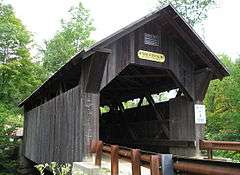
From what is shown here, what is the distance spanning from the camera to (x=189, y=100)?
995cm

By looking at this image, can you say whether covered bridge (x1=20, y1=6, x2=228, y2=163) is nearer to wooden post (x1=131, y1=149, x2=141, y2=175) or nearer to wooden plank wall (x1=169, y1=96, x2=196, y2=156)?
wooden plank wall (x1=169, y1=96, x2=196, y2=156)

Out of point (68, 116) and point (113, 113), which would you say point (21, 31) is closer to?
point (113, 113)

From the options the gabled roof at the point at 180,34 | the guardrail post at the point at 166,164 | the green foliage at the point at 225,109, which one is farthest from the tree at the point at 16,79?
the guardrail post at the point at 166,164

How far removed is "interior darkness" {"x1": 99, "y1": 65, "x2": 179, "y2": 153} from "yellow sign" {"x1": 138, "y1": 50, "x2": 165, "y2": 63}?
0.75 meters

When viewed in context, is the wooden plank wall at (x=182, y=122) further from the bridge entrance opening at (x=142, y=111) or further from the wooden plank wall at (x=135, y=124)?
the wooden plank wall at (x=135, y=124)

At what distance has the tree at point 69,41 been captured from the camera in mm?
28391

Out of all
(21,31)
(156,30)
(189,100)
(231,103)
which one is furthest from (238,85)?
(21,31)

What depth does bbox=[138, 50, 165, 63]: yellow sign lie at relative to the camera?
8891 mm

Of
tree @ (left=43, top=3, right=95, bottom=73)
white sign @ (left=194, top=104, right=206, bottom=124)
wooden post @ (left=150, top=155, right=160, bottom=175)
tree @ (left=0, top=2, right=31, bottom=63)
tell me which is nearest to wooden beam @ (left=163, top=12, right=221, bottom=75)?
white sign @ (left=194, top=104, right=206, bottom=124)

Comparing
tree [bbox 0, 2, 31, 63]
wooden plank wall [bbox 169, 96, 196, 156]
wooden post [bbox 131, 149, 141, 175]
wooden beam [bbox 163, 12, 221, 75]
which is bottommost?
wooden post [bbox 131, 149, 141, 175]

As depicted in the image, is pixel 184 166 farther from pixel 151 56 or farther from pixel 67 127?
pixel 67 127

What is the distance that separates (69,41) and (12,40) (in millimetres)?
11143

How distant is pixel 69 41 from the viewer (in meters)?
29.4

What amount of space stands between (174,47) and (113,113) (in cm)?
658
